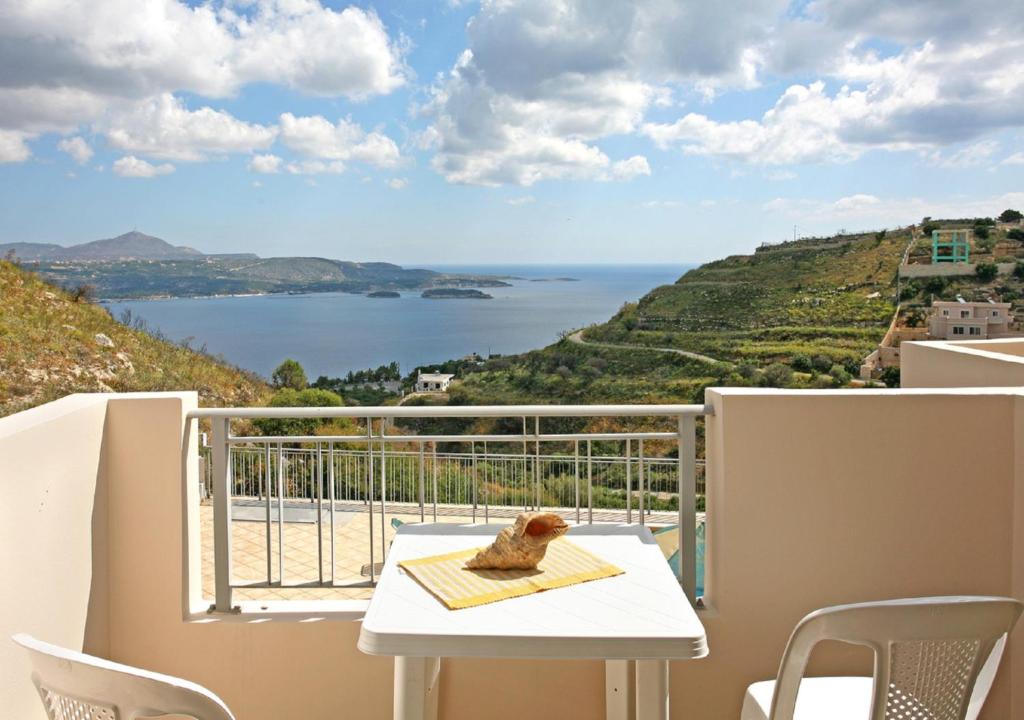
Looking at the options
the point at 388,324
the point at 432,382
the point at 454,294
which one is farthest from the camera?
the point at 388,324

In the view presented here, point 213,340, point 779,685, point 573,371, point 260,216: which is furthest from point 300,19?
point 779,685

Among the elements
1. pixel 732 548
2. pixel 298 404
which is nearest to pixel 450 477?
pixel 732 548

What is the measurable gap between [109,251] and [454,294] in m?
13.5

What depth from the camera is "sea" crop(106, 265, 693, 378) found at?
28875 mm

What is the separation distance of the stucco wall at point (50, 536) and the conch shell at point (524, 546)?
1206mm

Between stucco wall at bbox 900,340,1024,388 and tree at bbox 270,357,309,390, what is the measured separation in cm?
1834

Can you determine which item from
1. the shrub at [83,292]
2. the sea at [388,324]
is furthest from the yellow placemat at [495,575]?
the sea at [388,324]


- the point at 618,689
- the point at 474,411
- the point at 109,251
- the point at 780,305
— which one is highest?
→ the point at 109,251

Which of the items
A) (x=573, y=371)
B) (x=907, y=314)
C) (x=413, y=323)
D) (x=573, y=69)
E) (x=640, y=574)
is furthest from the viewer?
(x=413, y=323)

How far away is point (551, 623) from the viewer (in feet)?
5.22

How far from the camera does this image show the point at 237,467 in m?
8.77

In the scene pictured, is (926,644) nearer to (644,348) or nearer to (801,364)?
(801,364)

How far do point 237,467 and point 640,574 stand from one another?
7.68 meters

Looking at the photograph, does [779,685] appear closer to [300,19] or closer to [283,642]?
[283,642]
